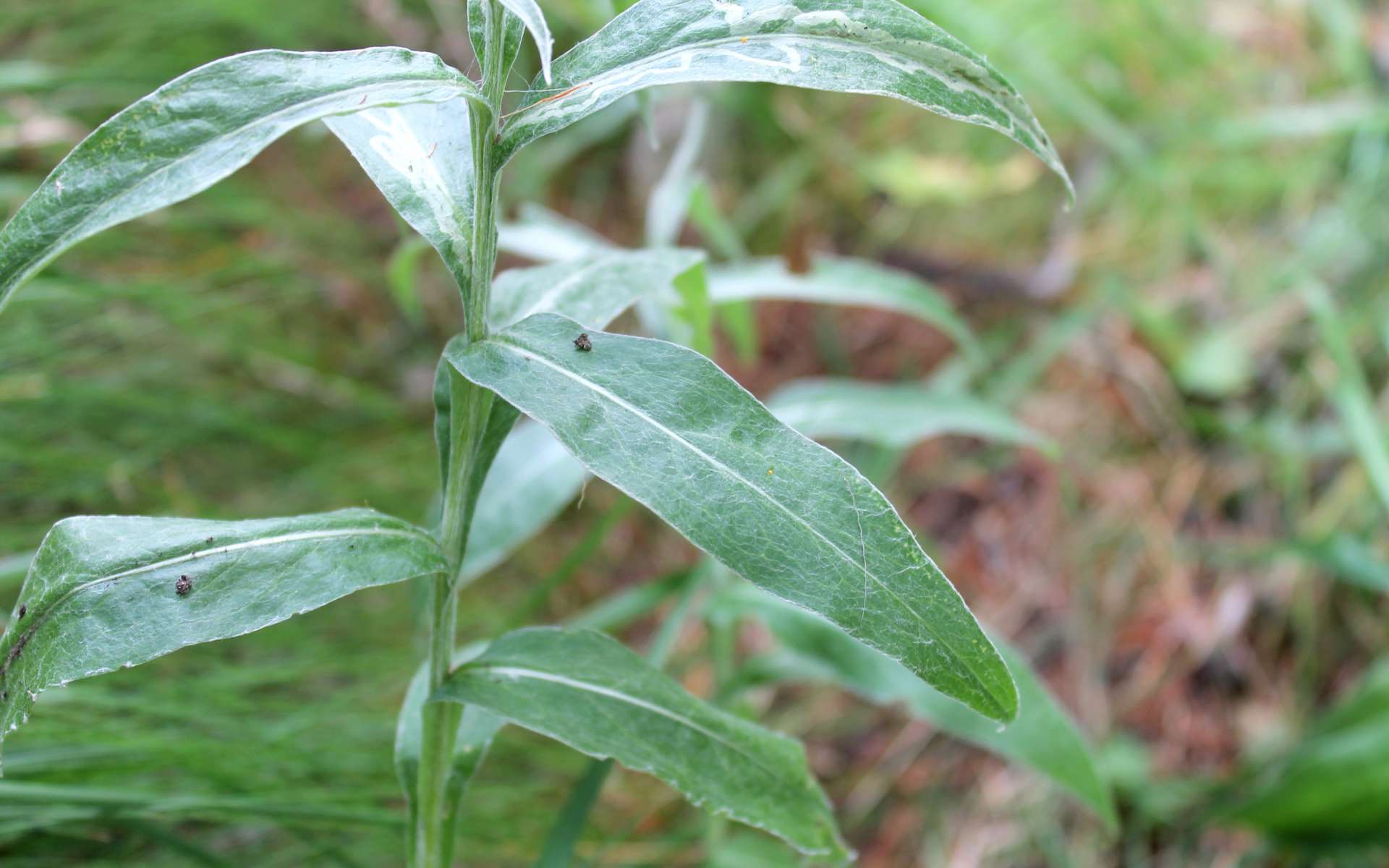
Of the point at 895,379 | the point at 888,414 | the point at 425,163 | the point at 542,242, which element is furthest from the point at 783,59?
the point at 895,379

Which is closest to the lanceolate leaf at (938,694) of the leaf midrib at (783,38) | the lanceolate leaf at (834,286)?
the lanceolate leaf at (834,286)

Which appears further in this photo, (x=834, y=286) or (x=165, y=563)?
(x=834, y=286)

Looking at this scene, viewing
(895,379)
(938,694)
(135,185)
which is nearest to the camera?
(135,185)

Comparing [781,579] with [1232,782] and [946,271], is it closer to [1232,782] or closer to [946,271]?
[1232,782]

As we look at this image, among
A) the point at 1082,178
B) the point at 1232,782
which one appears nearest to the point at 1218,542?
the point at 1232,782

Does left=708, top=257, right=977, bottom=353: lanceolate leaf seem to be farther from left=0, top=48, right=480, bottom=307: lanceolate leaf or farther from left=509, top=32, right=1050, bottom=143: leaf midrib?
left=0, top=48, right=480, bottom=307: lanceolate leaf

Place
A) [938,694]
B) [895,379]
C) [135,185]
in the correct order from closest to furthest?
1. [135,185]
2. [938,694]
3. [895,379]

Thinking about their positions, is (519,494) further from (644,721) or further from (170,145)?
(170,145)
